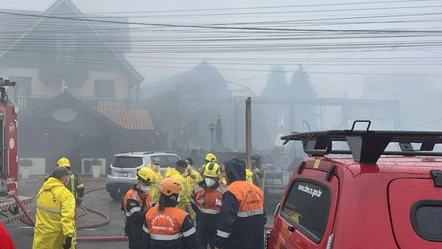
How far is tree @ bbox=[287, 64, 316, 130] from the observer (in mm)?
43719

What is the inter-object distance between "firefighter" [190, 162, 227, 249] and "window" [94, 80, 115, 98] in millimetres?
28722

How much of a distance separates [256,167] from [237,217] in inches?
289

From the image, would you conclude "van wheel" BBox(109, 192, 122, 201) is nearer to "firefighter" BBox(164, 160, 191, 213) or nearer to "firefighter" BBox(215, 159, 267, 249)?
"firefighter" BBox(164, 160, 191, 213)

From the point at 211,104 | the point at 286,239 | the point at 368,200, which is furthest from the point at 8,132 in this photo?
the point at 211,104

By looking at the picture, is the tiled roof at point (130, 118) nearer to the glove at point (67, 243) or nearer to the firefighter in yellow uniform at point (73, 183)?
the firefighter in yellow uniform at point (73, 183)

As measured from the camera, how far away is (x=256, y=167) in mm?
11977

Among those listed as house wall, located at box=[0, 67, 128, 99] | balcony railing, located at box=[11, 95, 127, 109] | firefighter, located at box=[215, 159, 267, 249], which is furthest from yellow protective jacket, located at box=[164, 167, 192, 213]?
house wall, located at box=[0, 67, 128, 99]

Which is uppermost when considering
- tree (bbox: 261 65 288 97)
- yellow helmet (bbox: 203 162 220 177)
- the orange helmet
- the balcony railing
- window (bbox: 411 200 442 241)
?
tree (bbox: 261 65 288 97)

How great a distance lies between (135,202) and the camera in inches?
208

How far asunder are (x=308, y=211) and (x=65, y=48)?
3323cm

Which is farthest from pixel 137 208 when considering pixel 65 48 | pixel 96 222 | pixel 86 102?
pixel 65 48

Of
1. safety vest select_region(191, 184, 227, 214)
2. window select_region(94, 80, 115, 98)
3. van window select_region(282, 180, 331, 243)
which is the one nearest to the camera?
van window select_region(282, 180, 331, 243)

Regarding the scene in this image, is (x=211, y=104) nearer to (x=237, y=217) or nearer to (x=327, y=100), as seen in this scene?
(x=327, y=100)

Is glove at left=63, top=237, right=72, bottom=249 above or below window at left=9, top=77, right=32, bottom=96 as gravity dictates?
below
